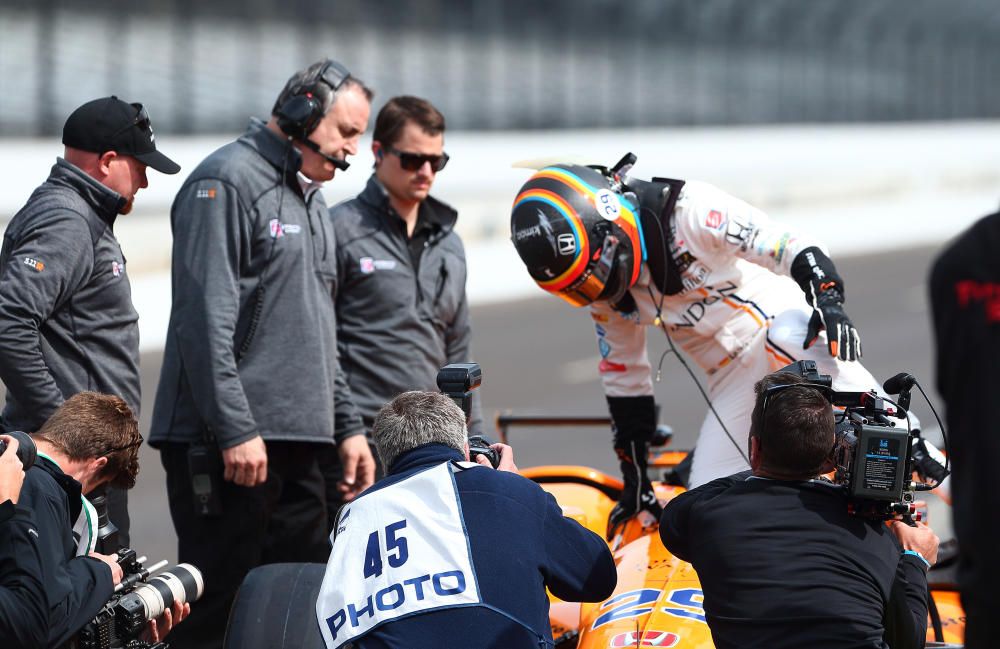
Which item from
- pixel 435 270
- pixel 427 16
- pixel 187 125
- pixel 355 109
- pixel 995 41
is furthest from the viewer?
pixel 995 41

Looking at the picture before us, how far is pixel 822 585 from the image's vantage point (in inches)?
129

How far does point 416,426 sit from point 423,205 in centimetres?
248

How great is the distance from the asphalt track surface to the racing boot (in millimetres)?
1289

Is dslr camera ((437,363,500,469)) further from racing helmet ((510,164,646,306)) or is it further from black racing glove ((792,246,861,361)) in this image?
black racing glove ((792,246,861,361))

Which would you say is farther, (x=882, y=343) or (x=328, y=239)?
(x=882, y=343)

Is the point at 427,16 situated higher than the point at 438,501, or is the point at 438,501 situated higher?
the point at 427,16

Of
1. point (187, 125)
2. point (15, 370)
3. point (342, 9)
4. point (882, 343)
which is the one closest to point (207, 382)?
point (15, 370)

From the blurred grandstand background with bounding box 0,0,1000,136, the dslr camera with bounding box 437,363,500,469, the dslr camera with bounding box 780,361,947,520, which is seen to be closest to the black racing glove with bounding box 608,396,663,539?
the dslr camera with bounding box 437,363,500,469

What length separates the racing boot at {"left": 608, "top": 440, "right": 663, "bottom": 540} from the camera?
5.08 meters

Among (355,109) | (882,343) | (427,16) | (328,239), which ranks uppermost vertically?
(427,16)

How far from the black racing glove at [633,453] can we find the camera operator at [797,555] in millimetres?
1550

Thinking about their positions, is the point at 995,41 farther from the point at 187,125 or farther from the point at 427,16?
the point at 187,125

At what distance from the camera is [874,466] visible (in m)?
3.41

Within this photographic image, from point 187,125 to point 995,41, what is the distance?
959 inches
